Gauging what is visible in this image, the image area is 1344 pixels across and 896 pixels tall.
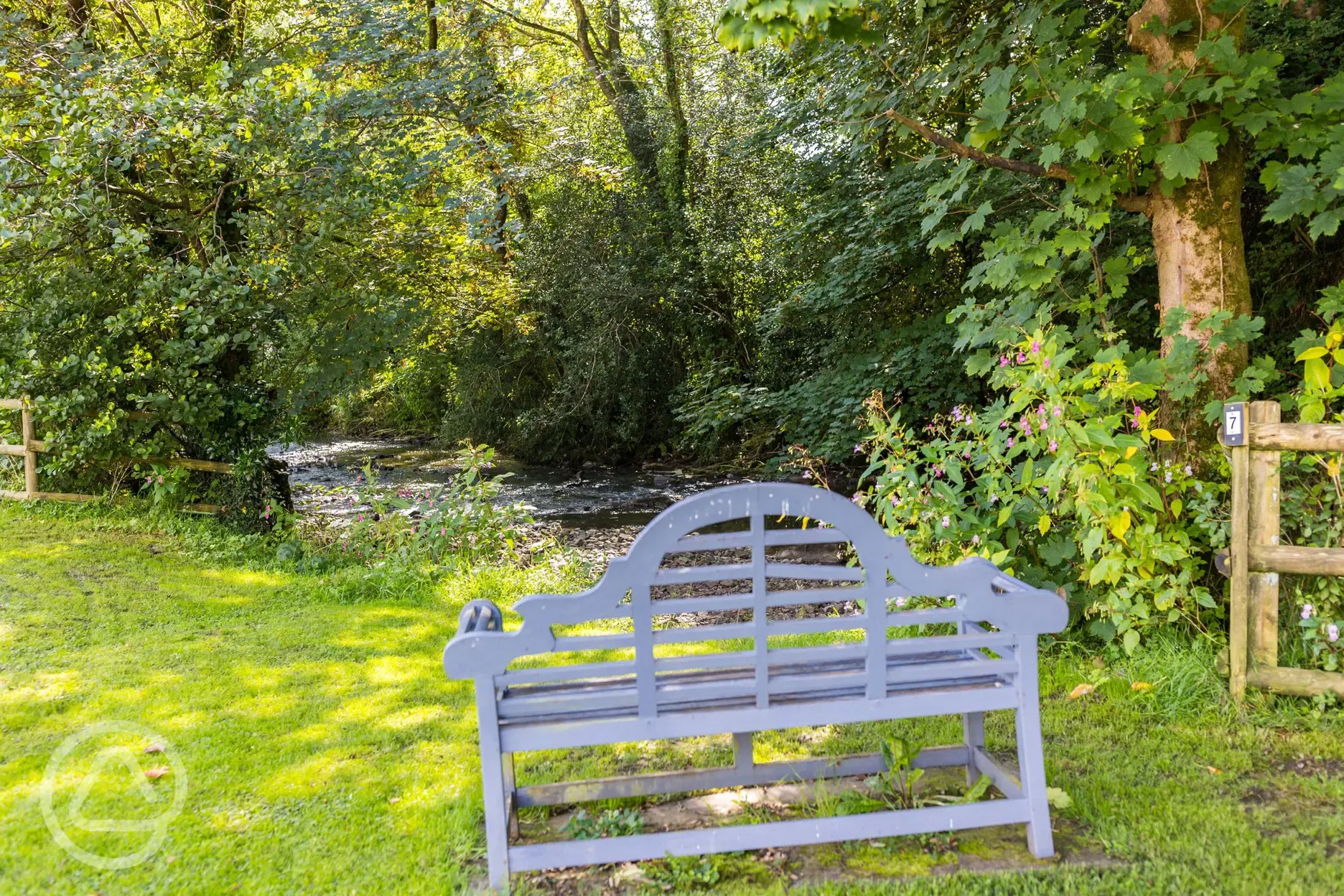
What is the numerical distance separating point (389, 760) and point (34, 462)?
820 cm

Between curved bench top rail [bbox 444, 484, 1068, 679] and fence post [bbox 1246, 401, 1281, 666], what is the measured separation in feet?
5.02

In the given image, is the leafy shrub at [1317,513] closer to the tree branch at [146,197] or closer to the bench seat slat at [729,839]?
the bench seat slat at [729,839]

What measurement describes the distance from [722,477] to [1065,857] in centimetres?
1134

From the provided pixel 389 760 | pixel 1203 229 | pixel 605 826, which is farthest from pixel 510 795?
pixel 1203 229

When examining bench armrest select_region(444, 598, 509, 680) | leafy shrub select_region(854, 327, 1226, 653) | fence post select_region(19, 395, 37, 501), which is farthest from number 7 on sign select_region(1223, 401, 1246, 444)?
fence post select_region(19, 395, 37, 501)

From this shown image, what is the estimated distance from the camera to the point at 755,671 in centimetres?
259

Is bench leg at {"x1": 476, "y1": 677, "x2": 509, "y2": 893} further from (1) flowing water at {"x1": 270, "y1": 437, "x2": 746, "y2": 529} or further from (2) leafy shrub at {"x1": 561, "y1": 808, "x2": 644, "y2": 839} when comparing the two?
(1) flowing water at {"x1": 270, "y1": 437, "x2": 746, "y2": 529}

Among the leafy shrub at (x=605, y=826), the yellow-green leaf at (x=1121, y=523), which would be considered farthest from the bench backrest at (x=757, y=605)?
the yellow-green leaf at (x=1121, y=523)

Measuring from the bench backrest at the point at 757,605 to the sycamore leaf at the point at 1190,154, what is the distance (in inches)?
103

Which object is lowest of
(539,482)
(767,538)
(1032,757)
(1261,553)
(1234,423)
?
(539,482)

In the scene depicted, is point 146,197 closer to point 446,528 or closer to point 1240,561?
point 446,528

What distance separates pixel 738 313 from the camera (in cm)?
1488

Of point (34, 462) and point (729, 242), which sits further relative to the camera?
point (729, 242)

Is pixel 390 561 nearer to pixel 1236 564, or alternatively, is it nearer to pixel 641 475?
pixel 1236 564
